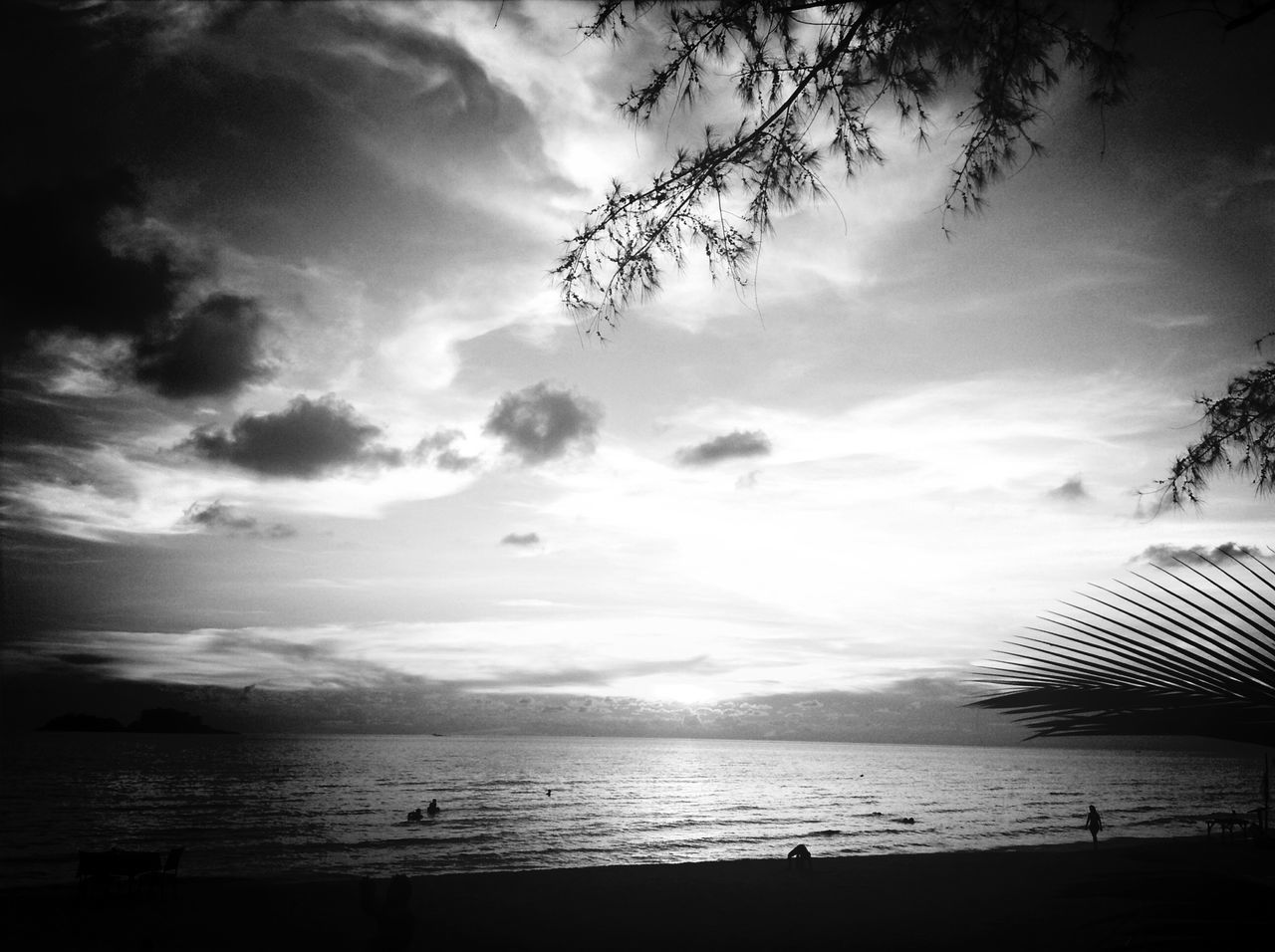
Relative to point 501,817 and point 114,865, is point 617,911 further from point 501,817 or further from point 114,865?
point 501,817

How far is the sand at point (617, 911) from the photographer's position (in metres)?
14.7

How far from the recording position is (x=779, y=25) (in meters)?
4.71

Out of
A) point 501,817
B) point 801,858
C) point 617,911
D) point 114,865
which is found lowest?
point 501,817

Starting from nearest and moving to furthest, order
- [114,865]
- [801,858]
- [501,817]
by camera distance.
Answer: [114,865]
[801,858]
[501,817]

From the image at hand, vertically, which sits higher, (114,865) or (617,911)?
(114,865)

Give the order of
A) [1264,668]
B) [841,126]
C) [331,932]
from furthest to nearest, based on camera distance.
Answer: [331,932] < [841,126] < [1264,668]

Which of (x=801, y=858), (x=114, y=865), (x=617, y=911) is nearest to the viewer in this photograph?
(x=617, y=911)

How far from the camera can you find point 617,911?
17.4 m

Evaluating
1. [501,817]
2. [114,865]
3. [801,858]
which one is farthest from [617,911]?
[501,817]

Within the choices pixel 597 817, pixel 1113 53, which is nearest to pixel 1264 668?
pixel 1113 53

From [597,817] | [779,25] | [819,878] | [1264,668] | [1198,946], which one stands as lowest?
[597,817]

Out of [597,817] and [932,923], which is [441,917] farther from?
[597,817]

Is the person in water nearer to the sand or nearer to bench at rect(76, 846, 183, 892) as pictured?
the sand

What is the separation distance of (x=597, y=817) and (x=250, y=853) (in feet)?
67.5
